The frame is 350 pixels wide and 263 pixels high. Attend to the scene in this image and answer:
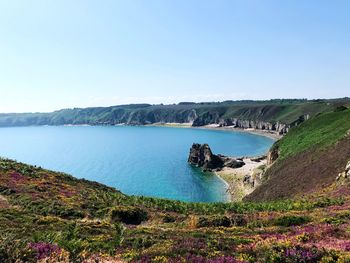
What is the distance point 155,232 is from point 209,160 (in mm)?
103247

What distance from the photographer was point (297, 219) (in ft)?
84.4

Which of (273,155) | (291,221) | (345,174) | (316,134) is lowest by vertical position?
(273,155)

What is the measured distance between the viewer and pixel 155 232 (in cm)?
2331

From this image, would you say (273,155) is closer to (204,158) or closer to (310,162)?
(310,162)

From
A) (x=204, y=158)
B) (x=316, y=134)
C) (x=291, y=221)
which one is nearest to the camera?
(x=291, y=221)

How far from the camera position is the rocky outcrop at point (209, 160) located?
123 m

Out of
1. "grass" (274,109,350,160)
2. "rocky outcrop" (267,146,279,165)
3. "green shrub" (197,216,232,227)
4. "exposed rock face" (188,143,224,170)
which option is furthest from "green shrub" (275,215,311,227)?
"exposed rock face" (188,143,224,170)

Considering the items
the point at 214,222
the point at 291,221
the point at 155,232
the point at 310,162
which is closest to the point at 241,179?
the point at 310,162

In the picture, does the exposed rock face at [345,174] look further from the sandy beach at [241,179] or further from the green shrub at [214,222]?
the sandy beach at [241,179]

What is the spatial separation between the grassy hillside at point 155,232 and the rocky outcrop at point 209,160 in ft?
262

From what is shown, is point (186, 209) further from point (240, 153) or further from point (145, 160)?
point (240, 153)

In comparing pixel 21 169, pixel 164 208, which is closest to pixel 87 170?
pixel 21 169

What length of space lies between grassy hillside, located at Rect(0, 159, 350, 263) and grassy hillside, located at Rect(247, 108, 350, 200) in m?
12.0

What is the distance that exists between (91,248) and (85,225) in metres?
7.18
